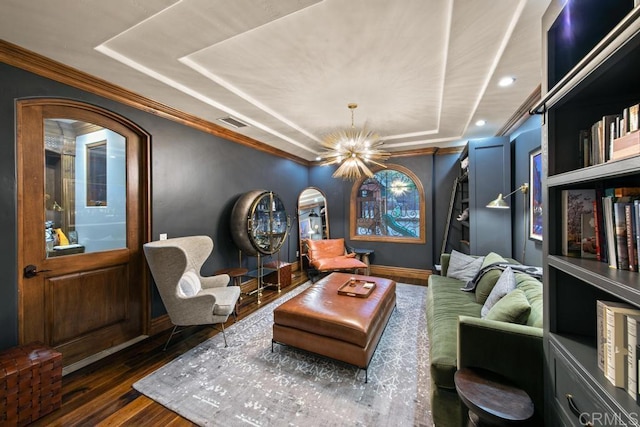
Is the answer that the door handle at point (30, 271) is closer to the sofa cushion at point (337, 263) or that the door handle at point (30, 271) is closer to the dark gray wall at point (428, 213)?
the sofa cushion at point (337, 263)

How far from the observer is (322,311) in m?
2.35

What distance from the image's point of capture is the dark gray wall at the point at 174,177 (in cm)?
192

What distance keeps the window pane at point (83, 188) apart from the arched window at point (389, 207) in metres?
4.30

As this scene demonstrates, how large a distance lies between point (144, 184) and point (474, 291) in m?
4.03

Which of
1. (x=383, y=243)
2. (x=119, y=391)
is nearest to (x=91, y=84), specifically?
(x=119, y=391)

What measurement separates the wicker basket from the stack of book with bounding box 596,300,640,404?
3159 millimetres

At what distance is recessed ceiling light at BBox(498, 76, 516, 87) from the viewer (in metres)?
2.34

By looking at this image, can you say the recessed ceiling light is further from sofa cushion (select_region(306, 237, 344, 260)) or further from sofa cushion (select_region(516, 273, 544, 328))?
sofa cushion (select_region(306, 237, 344, 260))

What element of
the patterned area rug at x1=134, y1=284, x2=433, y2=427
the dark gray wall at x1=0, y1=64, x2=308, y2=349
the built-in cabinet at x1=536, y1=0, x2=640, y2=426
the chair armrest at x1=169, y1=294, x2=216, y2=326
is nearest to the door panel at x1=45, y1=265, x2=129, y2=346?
the dark gray wall at x1=0, y1=64, x2=308, y2=349

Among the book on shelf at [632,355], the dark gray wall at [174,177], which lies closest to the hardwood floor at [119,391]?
the dark gray wall at [174,177]

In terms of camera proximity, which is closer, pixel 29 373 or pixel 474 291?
pixel 29 373

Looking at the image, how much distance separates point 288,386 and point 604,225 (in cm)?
222

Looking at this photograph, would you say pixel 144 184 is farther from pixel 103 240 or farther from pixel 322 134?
pixel 322 134

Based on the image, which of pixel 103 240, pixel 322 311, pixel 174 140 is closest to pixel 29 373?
pixel 103 240
